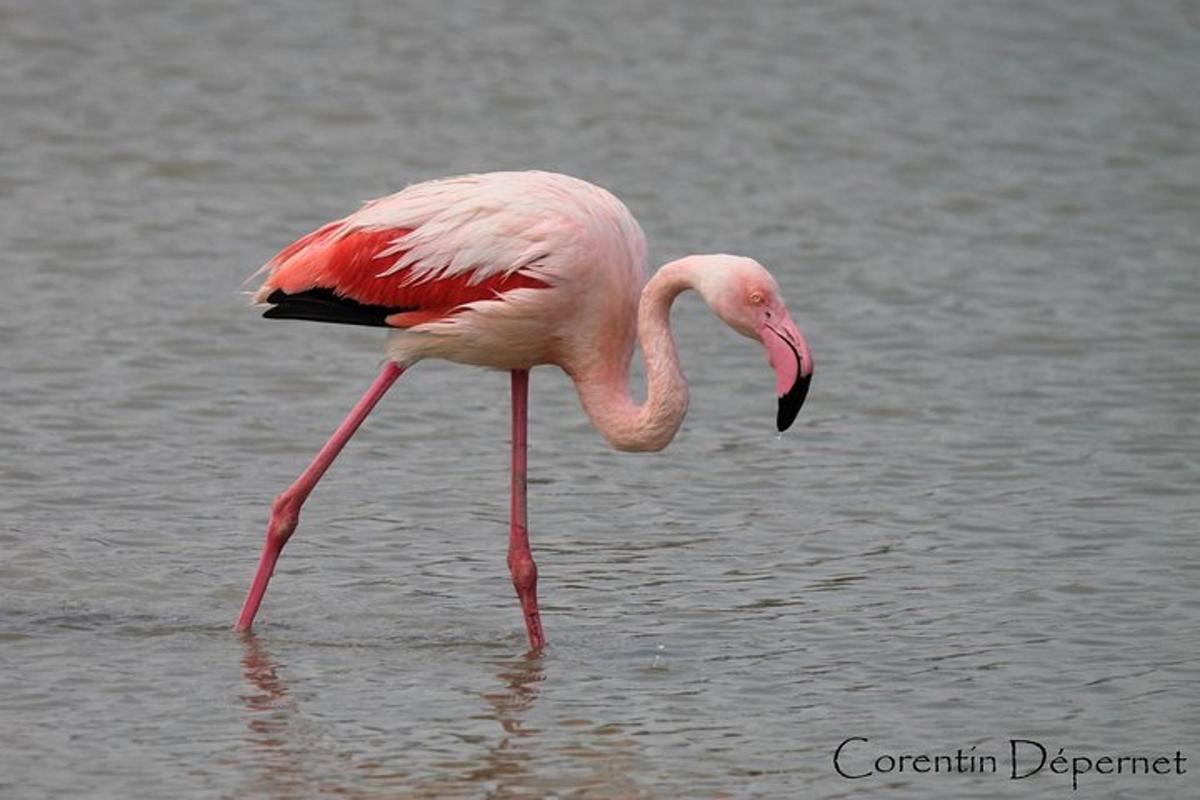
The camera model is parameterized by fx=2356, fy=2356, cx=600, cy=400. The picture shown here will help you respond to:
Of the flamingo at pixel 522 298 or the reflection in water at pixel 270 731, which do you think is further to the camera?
the flamingo at pixel 522 298

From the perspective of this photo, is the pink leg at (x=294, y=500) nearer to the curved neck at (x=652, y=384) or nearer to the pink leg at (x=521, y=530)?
the pink leg at (x=521, y=530)

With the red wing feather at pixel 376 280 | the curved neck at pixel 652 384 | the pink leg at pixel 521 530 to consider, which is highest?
the red wing feather at pixel 376 280

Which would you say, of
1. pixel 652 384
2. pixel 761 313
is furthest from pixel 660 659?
pixel 761 313

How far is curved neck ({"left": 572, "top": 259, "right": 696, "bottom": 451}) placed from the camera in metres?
8.03

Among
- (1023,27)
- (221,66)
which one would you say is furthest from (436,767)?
(1023,27)

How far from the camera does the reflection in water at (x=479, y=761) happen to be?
22.9ft

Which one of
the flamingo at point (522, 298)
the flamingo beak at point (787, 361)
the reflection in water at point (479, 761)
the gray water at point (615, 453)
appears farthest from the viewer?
the flamingo at point (522, 298)

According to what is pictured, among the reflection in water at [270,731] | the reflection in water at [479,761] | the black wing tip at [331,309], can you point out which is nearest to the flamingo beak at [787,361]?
the reflection in water at [479,761]

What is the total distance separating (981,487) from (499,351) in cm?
307

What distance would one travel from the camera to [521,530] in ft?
28.2

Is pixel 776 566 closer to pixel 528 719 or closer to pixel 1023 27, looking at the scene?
pixel 528 719

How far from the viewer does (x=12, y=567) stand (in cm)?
904

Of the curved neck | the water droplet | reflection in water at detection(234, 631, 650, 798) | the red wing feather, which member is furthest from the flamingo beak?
reflection in water at detection(234, 631, 650, 798)

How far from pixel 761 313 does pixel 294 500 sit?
Answer: 6.38ft
